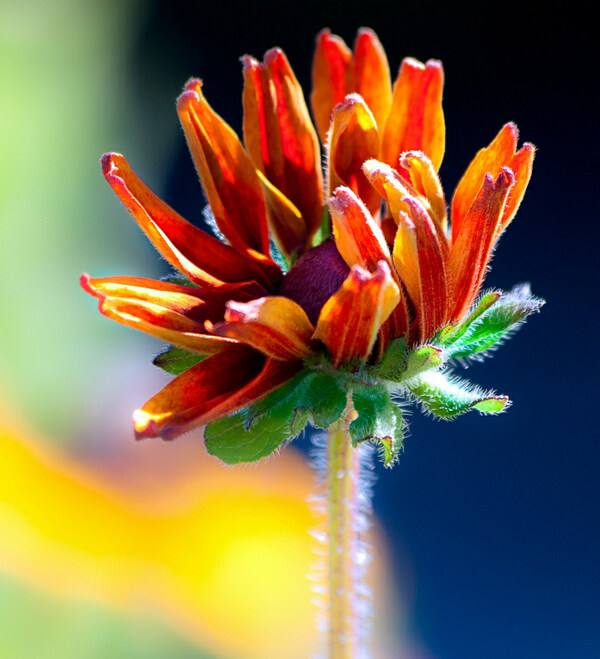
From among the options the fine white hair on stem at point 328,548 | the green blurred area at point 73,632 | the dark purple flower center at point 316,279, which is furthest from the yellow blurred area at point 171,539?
the dark purple flower center at point 316,279

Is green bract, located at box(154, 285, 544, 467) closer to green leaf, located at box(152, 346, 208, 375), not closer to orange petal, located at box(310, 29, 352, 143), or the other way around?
green leaf, located at box(152, 346, 208, 375)

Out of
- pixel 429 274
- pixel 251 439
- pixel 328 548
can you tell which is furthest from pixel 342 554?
pixel 429 274

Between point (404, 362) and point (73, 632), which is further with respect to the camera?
point (73, 632)

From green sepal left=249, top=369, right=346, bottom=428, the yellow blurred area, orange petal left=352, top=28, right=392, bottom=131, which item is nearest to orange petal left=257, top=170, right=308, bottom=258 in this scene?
orange petal left=352, top=28, right=392, bottom=131

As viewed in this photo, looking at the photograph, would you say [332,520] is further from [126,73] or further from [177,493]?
[126,73]

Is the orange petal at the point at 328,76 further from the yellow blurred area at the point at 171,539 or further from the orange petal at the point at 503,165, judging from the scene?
the yellow blurred area at the point at 171,539

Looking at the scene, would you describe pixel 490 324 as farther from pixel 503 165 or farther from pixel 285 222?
pixel 285 222

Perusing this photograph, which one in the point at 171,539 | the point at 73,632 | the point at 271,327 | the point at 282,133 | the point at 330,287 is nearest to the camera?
the point at 271,327
